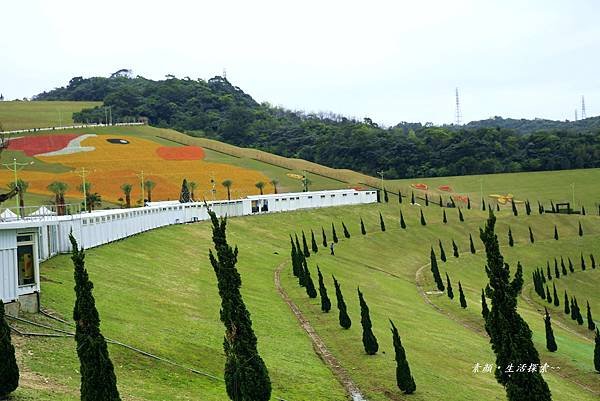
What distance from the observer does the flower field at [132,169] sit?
109m

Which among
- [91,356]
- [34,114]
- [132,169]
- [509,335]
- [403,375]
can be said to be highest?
[34,114]

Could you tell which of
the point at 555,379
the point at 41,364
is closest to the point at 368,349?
the point at 555,379

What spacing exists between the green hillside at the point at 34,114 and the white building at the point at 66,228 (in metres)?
69.7

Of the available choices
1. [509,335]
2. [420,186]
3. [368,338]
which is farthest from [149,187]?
[509,335]

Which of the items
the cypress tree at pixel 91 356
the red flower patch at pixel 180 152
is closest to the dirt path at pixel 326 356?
the cypress tree at pixel 91 356

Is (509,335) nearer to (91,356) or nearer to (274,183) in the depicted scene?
(91,356)

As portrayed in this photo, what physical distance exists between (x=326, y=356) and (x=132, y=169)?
3518 inches

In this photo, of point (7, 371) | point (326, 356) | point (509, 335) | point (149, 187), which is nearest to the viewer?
point (7, 371)

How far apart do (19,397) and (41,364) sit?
3464mm

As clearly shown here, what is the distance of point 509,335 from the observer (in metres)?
25.4

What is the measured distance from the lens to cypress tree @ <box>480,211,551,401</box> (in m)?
24.8

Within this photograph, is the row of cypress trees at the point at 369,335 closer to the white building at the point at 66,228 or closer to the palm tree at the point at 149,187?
the white building at the point at 66,228

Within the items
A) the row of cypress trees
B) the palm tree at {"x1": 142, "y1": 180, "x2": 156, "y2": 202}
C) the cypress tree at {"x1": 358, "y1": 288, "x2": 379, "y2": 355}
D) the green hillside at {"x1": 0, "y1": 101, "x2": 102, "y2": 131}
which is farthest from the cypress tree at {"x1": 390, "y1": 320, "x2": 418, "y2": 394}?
the green hillside at {"x1": 0, "y1": 101, "x2": 102, "y2": 131}

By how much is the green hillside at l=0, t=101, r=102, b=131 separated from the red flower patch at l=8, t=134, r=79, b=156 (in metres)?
14.1
